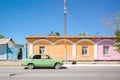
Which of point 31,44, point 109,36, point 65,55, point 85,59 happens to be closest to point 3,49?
point 31,44

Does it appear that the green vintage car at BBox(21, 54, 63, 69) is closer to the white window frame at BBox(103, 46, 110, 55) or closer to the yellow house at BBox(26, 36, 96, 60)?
the yellow house at BBox(26, 36, 96, 60)

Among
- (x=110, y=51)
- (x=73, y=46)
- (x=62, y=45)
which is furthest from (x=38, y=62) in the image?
(x=110, y=51)

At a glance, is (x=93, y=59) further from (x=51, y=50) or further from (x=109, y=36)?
(x=51, y=50)

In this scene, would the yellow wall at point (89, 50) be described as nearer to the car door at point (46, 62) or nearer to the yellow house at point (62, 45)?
the yellow house at point (62, 45)

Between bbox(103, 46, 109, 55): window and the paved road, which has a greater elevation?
bbox(103, 46, 109, 55): window

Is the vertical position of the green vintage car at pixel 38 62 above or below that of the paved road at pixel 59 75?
above

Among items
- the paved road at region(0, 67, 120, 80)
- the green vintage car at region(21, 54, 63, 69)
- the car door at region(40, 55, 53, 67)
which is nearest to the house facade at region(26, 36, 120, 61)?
the green vintage car at region(21, 54, 63, 69)

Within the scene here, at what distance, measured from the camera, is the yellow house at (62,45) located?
3366 centimetres

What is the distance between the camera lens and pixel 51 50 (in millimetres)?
33688

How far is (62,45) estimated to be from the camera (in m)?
33.8

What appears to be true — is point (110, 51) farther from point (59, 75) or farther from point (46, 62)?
point (59, 75)

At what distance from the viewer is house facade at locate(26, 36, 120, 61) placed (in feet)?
111


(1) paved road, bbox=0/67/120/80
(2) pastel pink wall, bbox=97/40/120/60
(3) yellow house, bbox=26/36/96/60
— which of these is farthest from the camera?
(2) pastel pink wall, bbox=97/40/120/60

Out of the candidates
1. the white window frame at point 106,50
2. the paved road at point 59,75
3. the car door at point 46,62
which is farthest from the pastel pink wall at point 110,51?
the paved road at point 59,75
